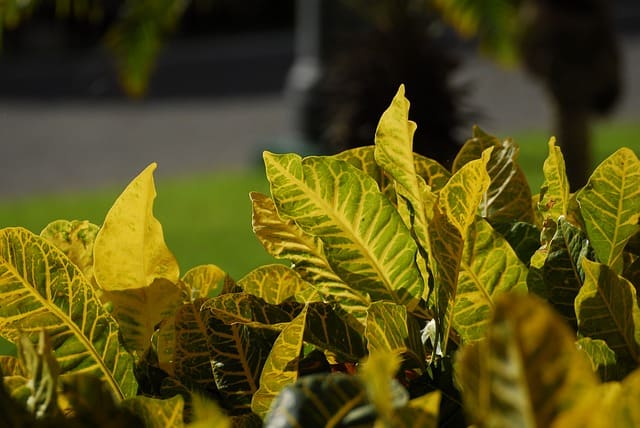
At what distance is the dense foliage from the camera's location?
97 centimetres

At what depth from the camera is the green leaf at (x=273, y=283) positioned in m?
1.20

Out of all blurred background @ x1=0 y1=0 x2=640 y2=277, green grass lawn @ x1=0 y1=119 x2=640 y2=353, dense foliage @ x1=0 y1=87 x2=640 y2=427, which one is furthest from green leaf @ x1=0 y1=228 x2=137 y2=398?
green grass lawn @ x1=0 y1=119 x2=640 y2=353

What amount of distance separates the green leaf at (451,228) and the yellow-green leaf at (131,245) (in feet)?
0.98

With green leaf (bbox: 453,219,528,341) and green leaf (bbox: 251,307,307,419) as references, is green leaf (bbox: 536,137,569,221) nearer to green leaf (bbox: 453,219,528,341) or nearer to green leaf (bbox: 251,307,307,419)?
green leaf (bbox: 453,219,528,341)

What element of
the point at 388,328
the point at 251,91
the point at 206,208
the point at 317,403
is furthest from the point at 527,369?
the point at 251,91

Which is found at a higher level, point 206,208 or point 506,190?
point 506,190

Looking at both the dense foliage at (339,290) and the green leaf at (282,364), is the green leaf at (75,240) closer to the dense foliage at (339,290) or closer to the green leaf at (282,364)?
the dense foliage at (339,290)

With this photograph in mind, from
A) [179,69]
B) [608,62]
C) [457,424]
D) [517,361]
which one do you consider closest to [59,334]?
[457,424]

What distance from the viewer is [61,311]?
1050 millimetres

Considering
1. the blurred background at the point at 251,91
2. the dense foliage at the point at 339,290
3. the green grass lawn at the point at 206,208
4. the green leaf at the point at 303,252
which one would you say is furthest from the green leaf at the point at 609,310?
the green grass lawn at the point at 206,208

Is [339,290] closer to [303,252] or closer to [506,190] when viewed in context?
[303,252]

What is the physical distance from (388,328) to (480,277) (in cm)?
11

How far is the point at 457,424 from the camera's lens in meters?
0.96

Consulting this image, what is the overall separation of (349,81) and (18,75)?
13.7 m
